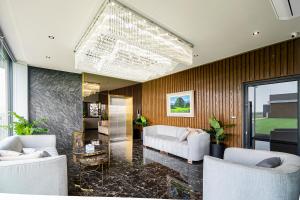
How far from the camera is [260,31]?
315 cm

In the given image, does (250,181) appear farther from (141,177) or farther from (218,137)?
(218,137)

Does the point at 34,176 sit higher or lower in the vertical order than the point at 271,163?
lower

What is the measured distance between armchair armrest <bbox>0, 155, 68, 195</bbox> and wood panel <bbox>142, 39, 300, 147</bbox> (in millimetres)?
4319

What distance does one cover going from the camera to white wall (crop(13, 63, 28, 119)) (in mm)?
5102

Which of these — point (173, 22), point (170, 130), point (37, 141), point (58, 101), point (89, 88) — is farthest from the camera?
point (89, 88)

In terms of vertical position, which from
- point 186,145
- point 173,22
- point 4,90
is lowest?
point 186,145

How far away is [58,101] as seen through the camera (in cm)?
597

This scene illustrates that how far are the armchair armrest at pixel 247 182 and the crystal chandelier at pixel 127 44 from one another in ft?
7.86

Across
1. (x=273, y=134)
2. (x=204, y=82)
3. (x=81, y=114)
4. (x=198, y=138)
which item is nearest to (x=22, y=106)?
(x=81, y=114)

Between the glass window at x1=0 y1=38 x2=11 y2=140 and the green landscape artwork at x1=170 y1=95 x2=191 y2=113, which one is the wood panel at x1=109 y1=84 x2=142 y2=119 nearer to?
the green landscape artwork at x1=170 y1=95 x2=191 y2=113

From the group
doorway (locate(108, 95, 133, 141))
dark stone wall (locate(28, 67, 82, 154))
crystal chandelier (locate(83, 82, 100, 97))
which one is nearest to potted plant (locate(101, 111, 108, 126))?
doorway (locate(108, 95, 133, 141))

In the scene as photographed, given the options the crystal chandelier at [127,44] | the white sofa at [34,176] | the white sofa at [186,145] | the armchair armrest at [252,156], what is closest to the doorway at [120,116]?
the white sofa at [186,145]

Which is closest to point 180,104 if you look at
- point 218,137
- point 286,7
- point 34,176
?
point 218,137

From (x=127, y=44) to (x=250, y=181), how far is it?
317 cm
